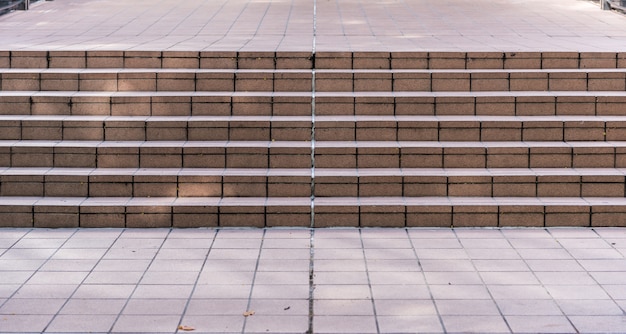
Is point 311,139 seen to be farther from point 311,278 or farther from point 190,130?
point 311,278

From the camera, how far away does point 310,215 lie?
7742 mm

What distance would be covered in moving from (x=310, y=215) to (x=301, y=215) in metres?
0.08

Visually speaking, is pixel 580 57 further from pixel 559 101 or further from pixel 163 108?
pixel 163 108

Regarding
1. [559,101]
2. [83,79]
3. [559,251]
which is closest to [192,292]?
[559,251]

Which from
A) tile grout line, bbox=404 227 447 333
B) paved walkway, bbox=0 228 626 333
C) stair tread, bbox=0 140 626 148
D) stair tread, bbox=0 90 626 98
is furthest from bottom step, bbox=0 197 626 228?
stair tread, bbox=0 90 626 98

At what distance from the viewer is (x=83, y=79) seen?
9016 millimetres

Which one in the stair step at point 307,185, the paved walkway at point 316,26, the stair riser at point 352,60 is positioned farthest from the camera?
the paved walkway at point 316,26

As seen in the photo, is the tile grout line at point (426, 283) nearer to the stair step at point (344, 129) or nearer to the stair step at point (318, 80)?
the stair step at point (344, 129)

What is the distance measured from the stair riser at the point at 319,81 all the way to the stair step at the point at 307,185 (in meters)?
1.29

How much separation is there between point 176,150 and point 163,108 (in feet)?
2.16

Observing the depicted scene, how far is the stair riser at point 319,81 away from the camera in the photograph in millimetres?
8992

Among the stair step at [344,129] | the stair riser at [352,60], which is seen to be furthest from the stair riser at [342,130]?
the stair riser at [352,60]

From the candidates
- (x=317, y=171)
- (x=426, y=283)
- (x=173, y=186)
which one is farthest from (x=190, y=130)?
(x=426, y=283)

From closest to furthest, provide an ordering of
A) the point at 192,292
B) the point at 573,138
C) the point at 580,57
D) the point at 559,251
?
the point at 192,292
the point at 559,251
the point at 573,138
the point at 580,57
